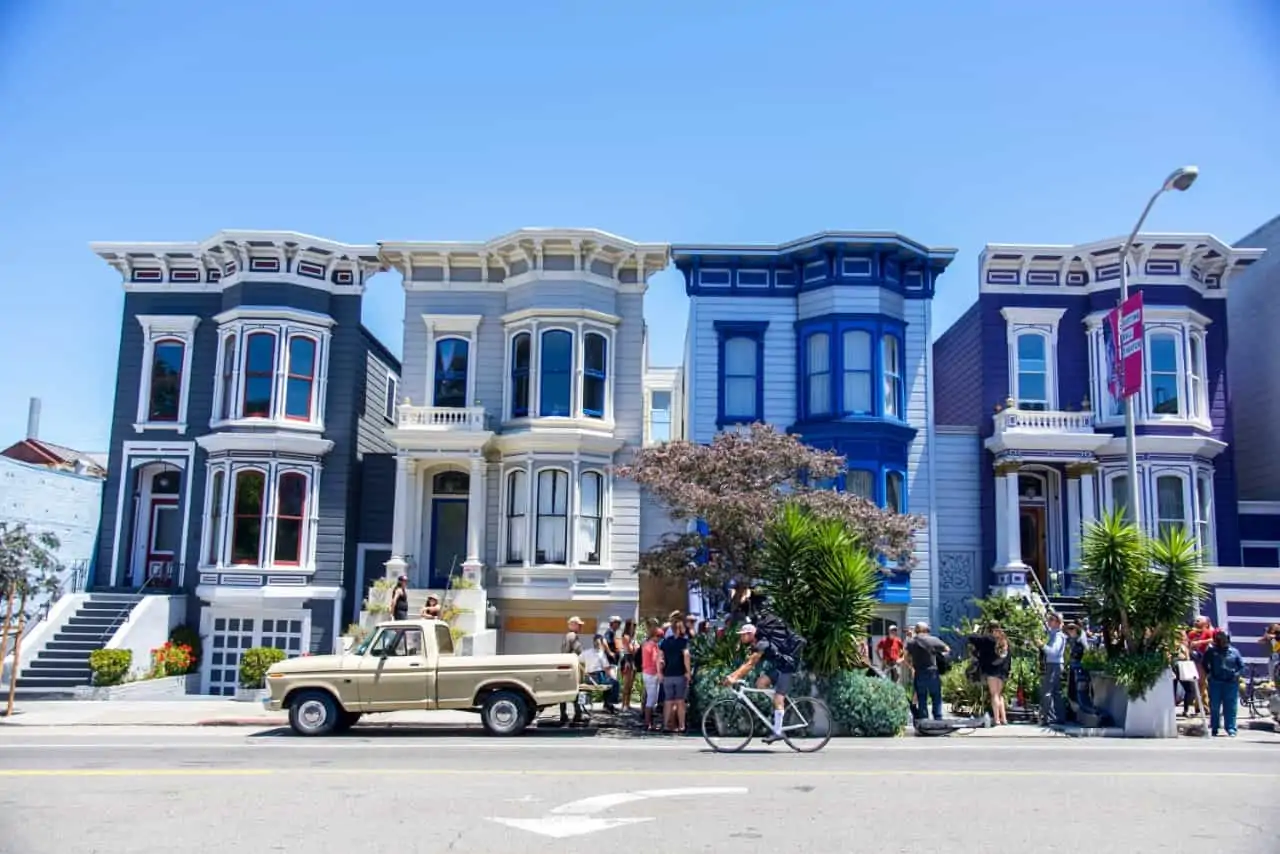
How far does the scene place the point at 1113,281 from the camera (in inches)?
1001

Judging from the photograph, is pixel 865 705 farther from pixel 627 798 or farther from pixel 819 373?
pixel 819 373

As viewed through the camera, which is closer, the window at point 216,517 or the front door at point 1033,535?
the window at point 216,517

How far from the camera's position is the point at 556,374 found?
81.4 feet

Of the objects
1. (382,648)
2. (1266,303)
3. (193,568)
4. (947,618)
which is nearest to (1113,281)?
(1266,303)

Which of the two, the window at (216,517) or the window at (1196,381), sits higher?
the window at (1196,381)

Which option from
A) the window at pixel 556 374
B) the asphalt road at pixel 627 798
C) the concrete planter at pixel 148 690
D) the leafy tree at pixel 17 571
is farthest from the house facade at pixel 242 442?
the asphalt road at pixel 627 798

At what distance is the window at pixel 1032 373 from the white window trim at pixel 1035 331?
0.16 ft

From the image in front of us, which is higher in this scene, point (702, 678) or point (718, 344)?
point (718, 344)

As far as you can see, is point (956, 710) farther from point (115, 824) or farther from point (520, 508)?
point (115, 824)

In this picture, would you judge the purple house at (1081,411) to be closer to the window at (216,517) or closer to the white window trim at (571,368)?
the white window trim at (571,368)

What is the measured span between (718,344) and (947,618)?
29.1 ft

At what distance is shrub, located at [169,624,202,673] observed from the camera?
931 inches

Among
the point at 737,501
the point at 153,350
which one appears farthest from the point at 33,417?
the point at 737,501

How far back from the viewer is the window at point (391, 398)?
94.7ft
